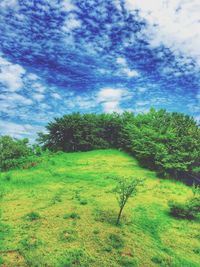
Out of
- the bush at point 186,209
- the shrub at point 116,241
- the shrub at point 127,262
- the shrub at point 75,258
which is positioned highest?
the bush at point 186,209

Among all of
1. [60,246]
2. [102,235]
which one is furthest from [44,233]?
[102,235]

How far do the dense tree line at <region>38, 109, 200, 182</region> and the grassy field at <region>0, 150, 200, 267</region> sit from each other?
7159mm

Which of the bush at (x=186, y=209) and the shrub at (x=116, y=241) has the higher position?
the bush at (x=186, y=209)

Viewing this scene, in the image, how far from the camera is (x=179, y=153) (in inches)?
1307

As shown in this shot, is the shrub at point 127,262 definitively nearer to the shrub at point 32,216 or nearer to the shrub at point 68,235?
the shrub at point 68,235

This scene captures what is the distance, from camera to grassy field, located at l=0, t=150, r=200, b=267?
12.0 m

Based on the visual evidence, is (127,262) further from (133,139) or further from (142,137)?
(133,139)

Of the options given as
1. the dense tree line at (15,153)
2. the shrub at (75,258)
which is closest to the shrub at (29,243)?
the shrub at (75,258)

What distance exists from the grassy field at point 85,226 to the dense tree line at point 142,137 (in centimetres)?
716

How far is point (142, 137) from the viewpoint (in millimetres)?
36625

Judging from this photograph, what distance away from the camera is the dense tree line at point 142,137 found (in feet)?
111

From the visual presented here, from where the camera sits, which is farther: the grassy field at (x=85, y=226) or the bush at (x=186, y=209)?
the bush at (x=186, y=209)

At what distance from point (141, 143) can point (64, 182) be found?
1439 centimetres

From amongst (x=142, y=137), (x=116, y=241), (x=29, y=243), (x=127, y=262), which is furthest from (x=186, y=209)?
(x=142, y=137)
